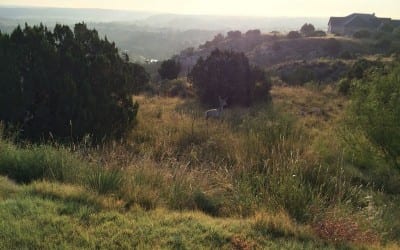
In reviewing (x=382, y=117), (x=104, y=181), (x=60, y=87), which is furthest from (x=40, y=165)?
(x=382, y=117)

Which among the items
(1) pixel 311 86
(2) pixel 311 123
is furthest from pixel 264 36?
(2) pixel 311 123

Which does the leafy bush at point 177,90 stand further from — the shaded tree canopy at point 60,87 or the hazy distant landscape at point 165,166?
the shaded tree canopy at point 60,87

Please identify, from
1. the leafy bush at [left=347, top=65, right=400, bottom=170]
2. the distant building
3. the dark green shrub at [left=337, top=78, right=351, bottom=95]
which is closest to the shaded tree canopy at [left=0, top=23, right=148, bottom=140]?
the leafy bush at [left=347, top=65, right=400, bottom=170]

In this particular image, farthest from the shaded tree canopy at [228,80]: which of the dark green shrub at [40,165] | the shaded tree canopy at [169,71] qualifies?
the shaded tree canopy at [169,71]

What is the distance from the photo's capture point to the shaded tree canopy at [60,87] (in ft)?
29.6

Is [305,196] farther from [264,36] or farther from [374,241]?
[264,36]

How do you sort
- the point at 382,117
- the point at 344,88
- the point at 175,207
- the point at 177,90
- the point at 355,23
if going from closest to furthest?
the point at 175,207
the point at 382,117
the point at 344,88
the point at 177,90
the point at 355,23

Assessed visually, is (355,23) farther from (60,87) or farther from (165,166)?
(165,166)

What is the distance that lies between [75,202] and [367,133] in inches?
227

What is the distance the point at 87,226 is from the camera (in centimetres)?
412

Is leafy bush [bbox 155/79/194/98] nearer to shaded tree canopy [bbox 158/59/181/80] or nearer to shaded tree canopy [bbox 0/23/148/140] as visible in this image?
shaded tree canopy [bbox 158/59/181/80]

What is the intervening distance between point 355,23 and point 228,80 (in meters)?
67.8

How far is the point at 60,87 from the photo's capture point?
365 inches

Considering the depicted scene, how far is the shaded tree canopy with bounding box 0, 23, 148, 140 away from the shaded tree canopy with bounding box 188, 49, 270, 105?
8.26 metres
